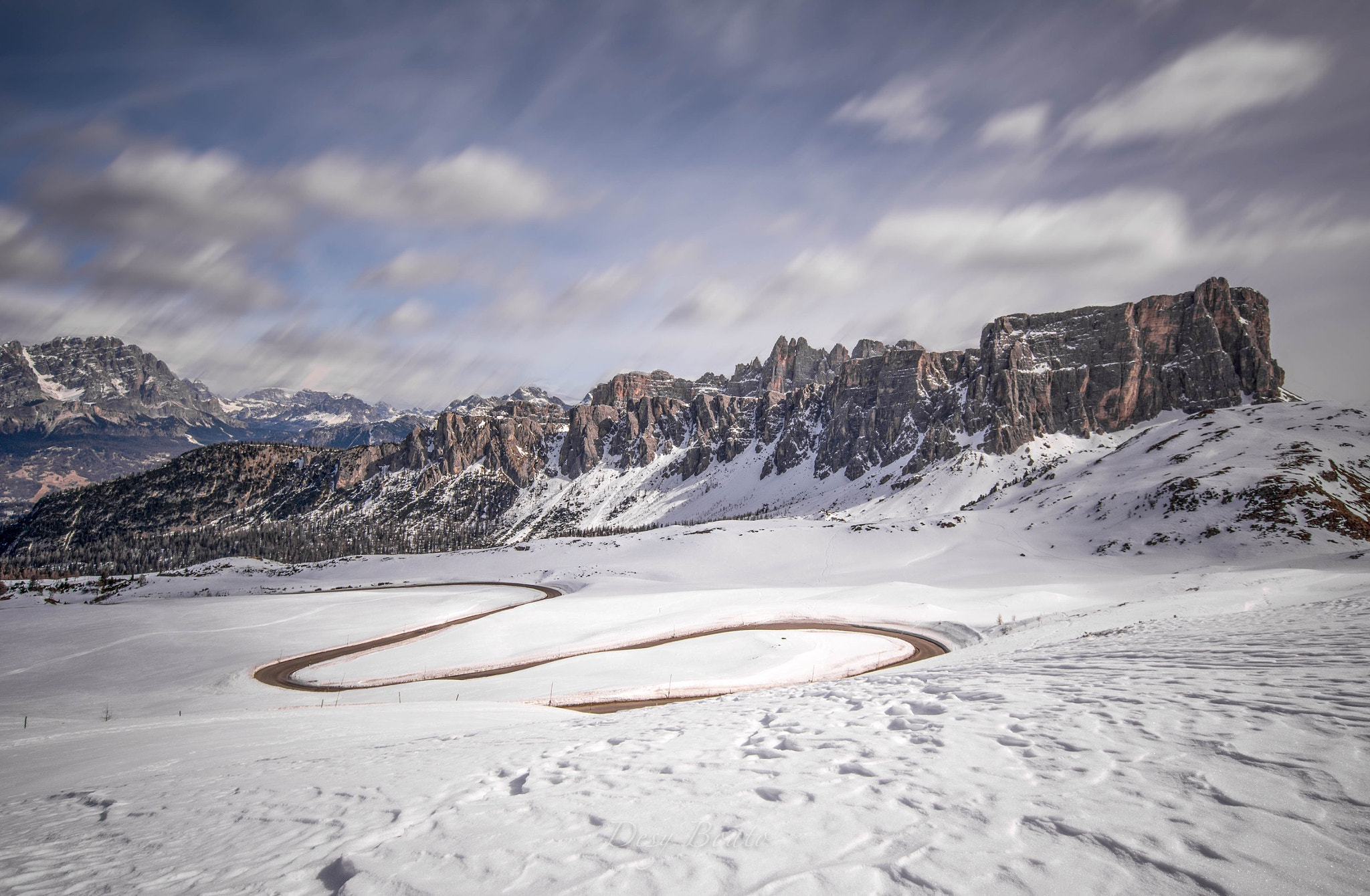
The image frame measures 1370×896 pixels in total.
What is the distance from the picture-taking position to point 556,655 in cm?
3234

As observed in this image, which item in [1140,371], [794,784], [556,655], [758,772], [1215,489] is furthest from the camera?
[1140,371]

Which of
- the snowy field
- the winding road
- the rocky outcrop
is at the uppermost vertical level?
the rocky outcrop

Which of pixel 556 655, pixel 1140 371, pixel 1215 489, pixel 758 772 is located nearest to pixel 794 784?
pixel 758 772

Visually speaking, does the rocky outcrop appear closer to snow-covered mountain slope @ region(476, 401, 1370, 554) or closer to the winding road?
snow-covered mountain slope @ region(476, 401, 1370, 554)

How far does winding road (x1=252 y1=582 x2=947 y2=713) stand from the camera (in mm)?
23719

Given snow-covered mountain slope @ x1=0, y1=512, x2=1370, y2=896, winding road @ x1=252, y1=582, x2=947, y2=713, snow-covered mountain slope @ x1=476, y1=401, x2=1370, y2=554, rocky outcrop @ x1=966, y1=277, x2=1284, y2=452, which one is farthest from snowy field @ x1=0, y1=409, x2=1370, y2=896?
rocky outcrop @ x1=966, y1=277, x2=1284, y2=452

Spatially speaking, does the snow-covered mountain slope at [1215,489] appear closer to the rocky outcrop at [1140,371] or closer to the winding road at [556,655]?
the winding road at [556,655]

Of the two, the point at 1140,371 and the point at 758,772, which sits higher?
the point at 1140,371

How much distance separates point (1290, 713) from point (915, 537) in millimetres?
73106


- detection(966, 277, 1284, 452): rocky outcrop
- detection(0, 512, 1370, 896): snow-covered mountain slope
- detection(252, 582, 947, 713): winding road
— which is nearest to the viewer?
detection(0, 512, 1370, 896): snow-covered mountain slope

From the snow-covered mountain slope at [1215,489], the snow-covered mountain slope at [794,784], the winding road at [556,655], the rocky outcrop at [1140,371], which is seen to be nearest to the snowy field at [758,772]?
the snow-covered mountain slope at [794,784]

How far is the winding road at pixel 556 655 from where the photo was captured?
23719 mm

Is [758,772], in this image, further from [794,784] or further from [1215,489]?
[1215,489]

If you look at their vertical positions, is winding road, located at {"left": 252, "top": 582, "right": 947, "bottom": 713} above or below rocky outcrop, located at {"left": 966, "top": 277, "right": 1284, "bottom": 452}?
below
